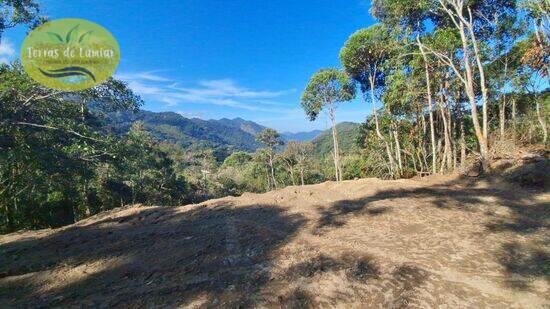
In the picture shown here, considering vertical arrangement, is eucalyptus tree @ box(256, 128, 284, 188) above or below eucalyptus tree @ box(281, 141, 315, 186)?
above

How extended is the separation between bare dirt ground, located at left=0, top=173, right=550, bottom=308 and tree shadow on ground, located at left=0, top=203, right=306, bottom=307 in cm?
2

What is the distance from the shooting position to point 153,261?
14.7 ft

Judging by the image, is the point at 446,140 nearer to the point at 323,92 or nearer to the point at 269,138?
the point at 323,92

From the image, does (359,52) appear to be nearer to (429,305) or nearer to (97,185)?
(429,305)

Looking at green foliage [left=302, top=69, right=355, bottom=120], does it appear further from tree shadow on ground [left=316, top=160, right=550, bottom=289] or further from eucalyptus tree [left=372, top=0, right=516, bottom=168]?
tree shadow on ground [left=316, top=160, right=550, bottom=289]

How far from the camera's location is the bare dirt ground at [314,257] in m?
3.25

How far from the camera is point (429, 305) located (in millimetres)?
3004

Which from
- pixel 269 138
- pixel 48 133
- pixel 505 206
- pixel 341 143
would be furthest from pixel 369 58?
pixel 341 143

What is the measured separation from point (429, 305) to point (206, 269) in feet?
8.32

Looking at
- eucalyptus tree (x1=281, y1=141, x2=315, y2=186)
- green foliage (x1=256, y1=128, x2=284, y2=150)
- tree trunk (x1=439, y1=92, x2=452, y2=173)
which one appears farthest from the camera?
green foliage (x1=256, y1=128, x2=284, y2=150)

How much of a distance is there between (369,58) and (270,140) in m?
23.7

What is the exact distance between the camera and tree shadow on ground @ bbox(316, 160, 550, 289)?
375 centimetres

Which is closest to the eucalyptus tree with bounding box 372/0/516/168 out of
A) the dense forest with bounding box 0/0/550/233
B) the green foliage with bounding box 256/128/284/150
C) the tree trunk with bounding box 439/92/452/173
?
the dense forest with bounding box 0/0/550/233

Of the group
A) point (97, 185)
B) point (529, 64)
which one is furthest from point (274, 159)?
point (529, 64)
